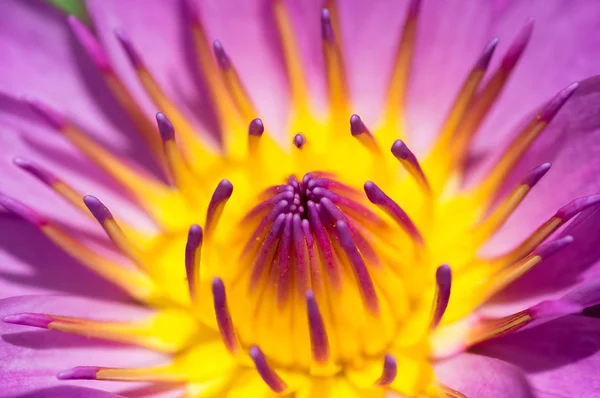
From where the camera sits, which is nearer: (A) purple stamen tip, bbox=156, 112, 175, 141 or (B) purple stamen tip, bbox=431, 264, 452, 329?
(B) purple stamen tip, bbox=431, 264, 452, 329

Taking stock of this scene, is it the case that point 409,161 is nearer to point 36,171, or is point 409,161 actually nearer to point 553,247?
point 553,247

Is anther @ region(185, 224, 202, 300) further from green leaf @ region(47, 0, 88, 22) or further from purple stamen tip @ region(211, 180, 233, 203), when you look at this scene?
green leaf @ region(47, 0, 88, 22)

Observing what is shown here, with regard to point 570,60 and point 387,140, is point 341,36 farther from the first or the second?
point 570,60

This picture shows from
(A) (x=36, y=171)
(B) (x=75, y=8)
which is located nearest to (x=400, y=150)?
(A) (x=36, y=171)

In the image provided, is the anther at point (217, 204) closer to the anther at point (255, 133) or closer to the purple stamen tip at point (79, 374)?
the anther at point (255, 133)

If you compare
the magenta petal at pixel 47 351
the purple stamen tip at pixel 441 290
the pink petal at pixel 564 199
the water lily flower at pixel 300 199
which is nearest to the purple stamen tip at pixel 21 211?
the water lily flower at pixel 300 199

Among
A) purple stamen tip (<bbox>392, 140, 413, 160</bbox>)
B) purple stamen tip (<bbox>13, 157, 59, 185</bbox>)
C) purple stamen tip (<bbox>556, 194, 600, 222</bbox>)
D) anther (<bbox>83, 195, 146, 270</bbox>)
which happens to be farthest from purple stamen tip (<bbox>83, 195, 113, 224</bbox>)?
purple stamen tip (<bbox>556, 194, 600, 222</bbox>)

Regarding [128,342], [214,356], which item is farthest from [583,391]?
[128,342]
